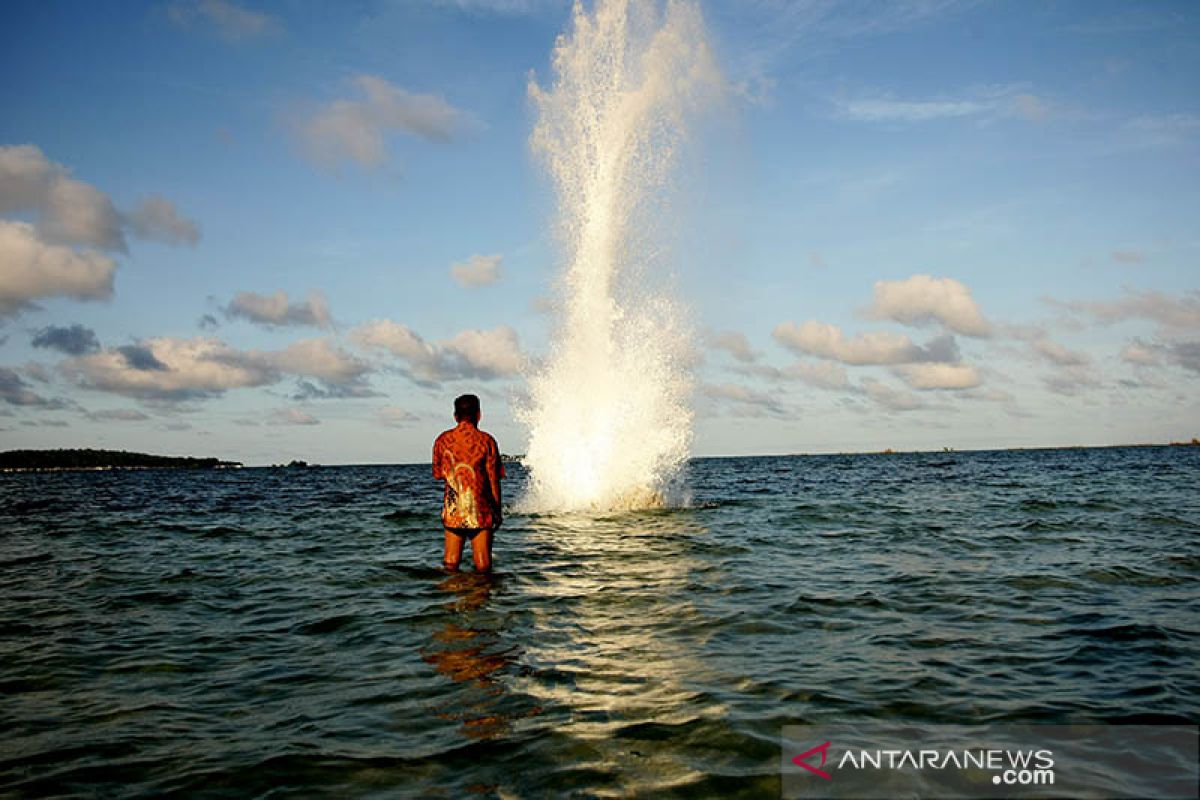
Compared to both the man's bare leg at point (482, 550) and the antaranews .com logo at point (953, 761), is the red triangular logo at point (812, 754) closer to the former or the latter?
the antaranews .com logo at point (953, 761)

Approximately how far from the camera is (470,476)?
11016 mm

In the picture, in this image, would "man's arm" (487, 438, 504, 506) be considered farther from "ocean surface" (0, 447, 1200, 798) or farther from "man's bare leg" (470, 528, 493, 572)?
"ocean surface" (0, 447, 1200, 798)

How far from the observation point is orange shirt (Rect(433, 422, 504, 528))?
36.0 ft

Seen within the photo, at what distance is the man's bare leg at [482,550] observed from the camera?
443 inches

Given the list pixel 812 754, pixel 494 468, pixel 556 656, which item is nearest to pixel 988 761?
pixel 812 754

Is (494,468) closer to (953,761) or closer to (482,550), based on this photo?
(482,550)

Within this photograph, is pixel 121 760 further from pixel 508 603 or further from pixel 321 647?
pixel 508 603

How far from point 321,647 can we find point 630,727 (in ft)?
13.3

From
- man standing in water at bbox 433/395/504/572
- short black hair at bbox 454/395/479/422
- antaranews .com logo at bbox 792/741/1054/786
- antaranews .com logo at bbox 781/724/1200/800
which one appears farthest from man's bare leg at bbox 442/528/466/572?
antaranews .com logo at bbox 792/741/1054/786

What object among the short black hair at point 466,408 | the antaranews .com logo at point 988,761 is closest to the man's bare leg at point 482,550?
the short black hair at point 466,408

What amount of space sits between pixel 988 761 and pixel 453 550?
331 inches

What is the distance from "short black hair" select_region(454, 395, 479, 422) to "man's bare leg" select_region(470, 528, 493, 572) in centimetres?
171

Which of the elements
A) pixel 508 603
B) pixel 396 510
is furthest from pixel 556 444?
pixel 508 603

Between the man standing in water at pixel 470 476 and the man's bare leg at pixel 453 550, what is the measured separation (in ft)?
0.44
